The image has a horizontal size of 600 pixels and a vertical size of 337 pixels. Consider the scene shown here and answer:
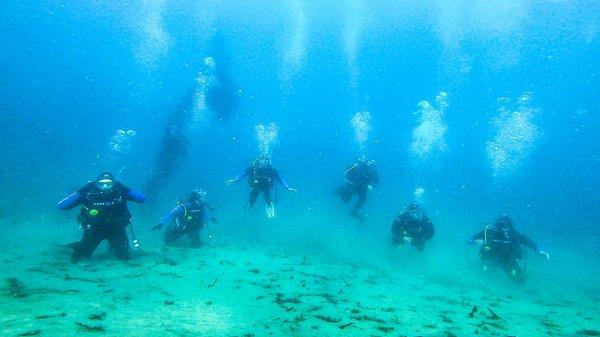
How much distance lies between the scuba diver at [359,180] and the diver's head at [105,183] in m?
8.05

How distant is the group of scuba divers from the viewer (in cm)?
715

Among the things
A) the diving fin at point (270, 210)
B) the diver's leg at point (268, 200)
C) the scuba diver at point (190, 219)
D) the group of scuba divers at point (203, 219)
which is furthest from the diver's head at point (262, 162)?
the scuba diver at point (190, 219)

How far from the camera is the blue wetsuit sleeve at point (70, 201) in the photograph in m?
6.84

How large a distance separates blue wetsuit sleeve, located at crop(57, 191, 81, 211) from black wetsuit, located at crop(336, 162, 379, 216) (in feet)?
28.2

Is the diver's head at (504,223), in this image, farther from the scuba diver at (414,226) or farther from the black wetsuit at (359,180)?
the black wetsuit at (359,180)

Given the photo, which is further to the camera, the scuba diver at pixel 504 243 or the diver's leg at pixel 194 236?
the diver's leg at pixel 194 236

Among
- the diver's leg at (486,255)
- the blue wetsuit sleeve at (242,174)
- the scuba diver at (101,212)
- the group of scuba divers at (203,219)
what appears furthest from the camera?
the blue wetsuit sleeve at (242,174)

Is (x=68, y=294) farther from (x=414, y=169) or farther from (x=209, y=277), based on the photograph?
(x=414, y=169)

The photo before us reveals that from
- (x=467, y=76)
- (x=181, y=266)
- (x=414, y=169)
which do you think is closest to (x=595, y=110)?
(x=467, y=76)

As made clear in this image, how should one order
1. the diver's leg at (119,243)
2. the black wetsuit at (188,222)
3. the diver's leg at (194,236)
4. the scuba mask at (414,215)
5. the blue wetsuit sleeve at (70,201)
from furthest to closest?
the scuba mask at (414,215) → the diver's leg at (194,236) → the black wetsuit at (188,222) → the diver's leg at (119,243) → the blue wetsuit sleeve at (70,201)

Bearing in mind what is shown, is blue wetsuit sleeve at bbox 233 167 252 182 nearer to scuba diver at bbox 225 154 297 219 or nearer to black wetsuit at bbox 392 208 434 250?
scuba diver at bbox 225 154 297 219

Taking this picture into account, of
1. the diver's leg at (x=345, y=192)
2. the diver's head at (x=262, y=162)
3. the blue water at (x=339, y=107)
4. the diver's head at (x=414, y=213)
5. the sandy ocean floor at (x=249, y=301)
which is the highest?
the blue water at (x=339, y=107)

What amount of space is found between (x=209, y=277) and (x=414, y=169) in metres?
70.2

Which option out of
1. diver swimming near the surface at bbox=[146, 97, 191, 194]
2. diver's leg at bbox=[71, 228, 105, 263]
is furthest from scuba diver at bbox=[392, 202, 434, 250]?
diver swimming near the surface at bbox=[146, 97, 191, 194]
